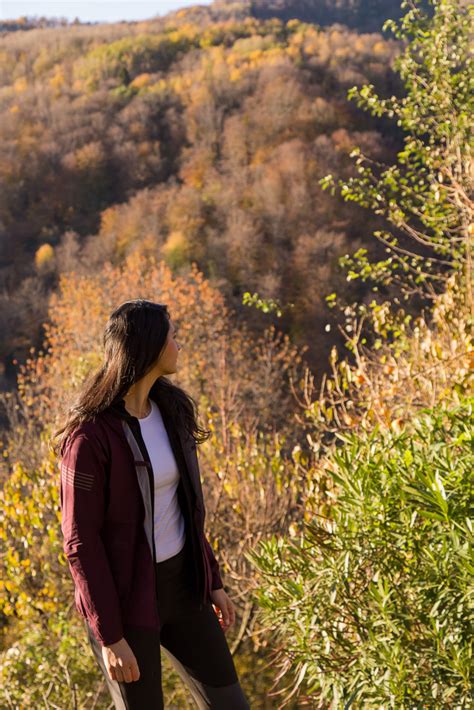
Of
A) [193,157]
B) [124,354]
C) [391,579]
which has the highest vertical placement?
[124,354]

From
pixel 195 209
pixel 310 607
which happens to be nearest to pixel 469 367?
pixel 310 607

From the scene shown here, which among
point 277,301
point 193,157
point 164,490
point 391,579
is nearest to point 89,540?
point 164,490

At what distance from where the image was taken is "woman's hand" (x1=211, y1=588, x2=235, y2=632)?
204 centimetres

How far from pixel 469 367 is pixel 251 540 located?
2.31 metres

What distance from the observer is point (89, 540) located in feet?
5.52

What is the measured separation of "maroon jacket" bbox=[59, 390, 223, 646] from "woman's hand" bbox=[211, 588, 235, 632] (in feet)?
0.88

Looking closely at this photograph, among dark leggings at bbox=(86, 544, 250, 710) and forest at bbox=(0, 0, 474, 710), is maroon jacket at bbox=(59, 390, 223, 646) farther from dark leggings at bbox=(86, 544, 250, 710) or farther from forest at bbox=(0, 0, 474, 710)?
forest at bbox=(0, 0, 474, 710)

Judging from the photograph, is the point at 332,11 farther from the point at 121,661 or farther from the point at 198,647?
the point at 121,661

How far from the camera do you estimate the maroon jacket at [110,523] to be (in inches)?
66.3

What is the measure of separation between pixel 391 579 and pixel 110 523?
99cm

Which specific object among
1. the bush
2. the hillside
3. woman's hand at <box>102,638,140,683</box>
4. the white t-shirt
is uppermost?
the white t-shirt

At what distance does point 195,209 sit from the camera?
37.8 metres

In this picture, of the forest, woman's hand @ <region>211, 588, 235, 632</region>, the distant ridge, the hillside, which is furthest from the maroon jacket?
the distant ridge

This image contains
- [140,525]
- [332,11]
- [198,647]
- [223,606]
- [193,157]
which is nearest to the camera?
[140,525]
